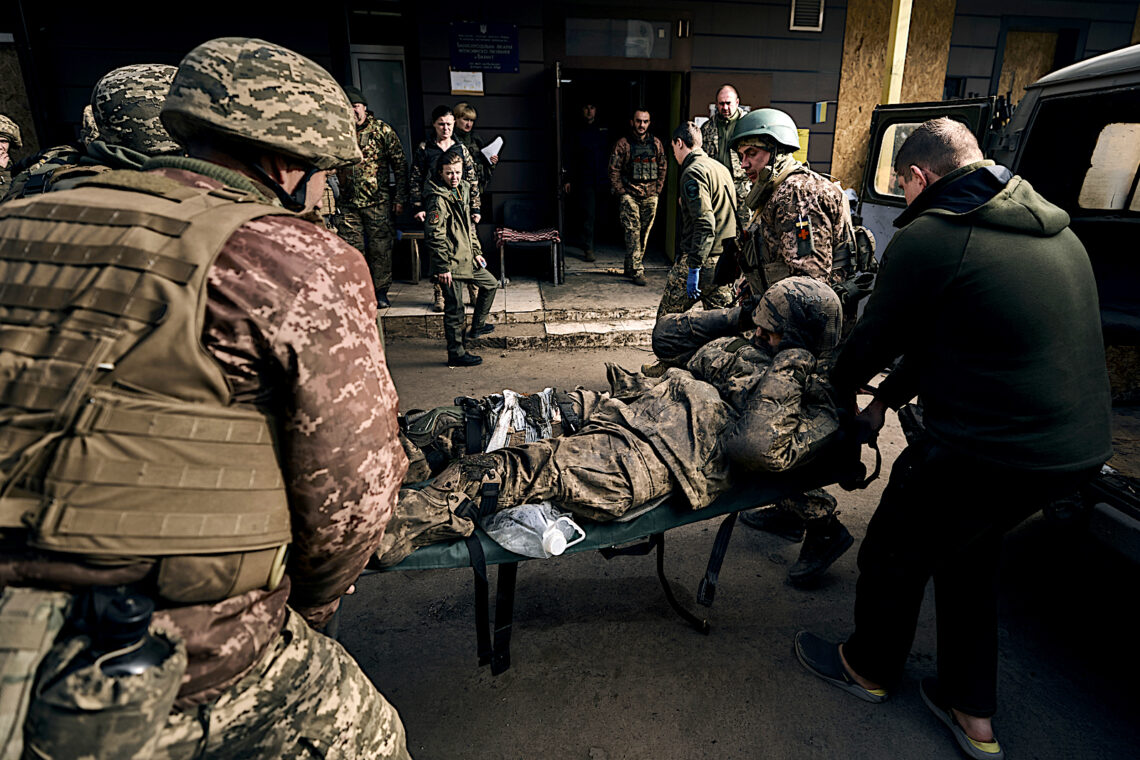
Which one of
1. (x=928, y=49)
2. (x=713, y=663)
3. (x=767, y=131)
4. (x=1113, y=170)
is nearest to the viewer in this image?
(x=713, y=663)

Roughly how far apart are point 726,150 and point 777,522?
466 centimetres

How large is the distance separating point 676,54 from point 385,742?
770cm

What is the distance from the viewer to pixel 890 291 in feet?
6.43

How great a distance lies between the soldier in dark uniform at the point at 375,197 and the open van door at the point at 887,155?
14.4 feet

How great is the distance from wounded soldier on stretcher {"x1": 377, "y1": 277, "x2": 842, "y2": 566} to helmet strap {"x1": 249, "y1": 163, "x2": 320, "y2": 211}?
936 millimetres

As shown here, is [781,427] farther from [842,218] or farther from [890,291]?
[842,218]

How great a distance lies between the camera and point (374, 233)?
6.73m

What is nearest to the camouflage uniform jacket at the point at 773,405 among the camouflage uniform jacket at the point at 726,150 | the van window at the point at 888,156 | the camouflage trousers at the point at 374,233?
the van window at the point at 888,156

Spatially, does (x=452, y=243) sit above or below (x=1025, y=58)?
below

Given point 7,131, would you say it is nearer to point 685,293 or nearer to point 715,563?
point 685,293

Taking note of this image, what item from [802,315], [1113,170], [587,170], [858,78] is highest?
[858,78]

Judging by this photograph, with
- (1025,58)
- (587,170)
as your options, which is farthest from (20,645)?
(1025,58)

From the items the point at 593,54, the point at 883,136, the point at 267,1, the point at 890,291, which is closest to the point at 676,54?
the point at 593,54

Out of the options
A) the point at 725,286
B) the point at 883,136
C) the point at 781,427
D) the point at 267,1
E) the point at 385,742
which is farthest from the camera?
the point at 267,1
